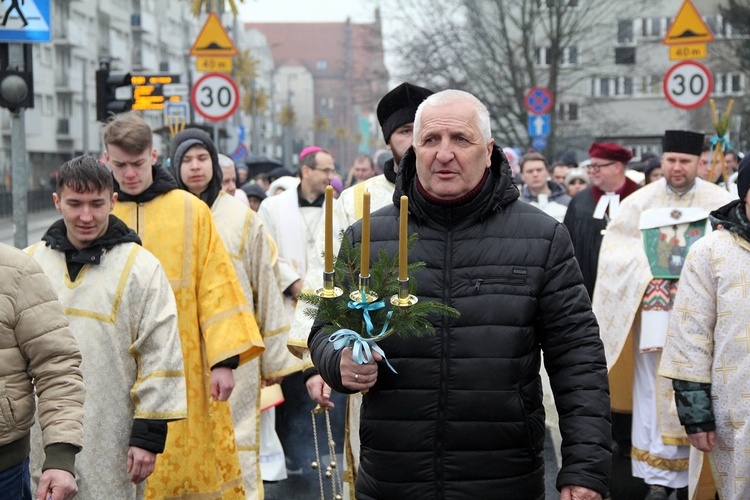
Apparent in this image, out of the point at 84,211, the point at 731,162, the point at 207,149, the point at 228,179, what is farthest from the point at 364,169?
the point at 84,211

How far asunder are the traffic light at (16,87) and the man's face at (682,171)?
4773 mm

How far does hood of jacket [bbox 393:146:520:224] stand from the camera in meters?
3.89

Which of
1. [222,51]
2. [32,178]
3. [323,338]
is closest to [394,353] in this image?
[323,338]

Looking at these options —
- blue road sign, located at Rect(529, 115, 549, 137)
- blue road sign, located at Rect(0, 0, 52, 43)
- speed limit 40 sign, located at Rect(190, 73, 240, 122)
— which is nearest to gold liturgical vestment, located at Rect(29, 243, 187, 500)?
Answer: blue road sign, located at Rect(0, 0, 52, 43)

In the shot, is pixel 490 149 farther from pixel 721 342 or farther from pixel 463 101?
pixel 721 342

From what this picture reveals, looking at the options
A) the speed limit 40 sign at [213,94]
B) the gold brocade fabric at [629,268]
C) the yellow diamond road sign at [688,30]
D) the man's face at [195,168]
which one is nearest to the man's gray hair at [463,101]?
the man's face at [195,168]

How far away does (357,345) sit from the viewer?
347cm

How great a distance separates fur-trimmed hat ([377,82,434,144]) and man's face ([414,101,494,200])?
2022 millimetres

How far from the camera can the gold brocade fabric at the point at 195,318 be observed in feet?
19.7

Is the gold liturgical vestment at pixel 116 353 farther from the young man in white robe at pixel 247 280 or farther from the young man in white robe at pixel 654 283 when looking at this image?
the young man in white robe at pixel 654 283

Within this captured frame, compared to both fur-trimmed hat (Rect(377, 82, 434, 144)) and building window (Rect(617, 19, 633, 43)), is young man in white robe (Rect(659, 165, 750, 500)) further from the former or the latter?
building window (Rect(617, 19, 633, 43))

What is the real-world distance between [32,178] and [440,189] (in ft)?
190

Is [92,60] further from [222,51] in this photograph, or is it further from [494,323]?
[494,323]

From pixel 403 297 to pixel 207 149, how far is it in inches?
166
